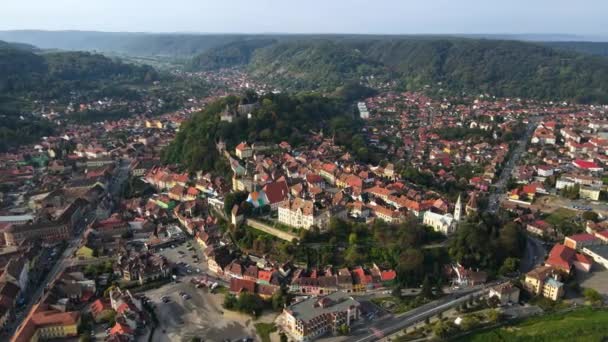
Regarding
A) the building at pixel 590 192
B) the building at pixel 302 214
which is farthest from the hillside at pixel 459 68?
the building at pixel 302 214

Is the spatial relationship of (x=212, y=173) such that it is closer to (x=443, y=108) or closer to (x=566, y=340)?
(x=566, y=340)

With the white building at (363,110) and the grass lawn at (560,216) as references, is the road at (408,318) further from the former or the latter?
the white building at (363,110)

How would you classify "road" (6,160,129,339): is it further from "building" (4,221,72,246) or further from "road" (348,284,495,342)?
"road" (348,284,495,342)

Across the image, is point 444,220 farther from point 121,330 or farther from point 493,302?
point 121,330

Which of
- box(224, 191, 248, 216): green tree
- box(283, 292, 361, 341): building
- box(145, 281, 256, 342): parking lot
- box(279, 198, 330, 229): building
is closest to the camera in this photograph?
box(283, 292, 361, 341): building

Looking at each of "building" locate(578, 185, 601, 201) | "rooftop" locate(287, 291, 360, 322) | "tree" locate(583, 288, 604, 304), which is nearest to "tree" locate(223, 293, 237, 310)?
"rooftop" locate(287, 291, 360, 322)

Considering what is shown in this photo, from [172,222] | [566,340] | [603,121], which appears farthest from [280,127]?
[603,121]
